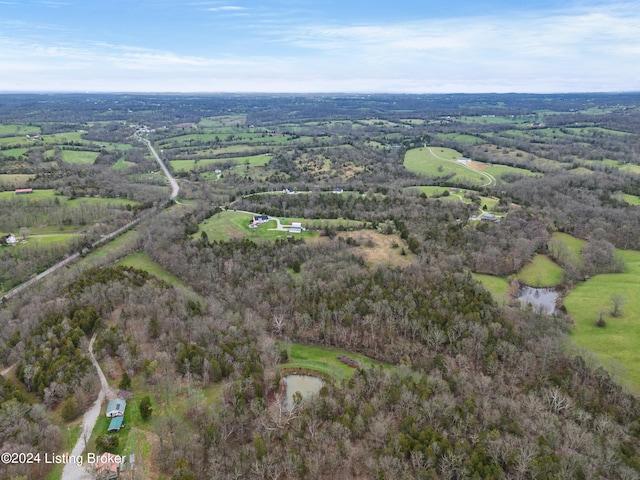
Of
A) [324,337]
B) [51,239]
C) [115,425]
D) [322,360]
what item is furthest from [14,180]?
[322,360]

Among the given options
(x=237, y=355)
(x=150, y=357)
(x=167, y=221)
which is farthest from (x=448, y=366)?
(x=167, y=221)

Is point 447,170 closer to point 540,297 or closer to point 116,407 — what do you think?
point 540,297

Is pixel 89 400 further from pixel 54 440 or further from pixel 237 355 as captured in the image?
pixel 237 355

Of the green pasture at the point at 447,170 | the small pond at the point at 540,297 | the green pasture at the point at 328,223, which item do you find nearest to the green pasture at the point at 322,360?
the small pond at the point at 540,297

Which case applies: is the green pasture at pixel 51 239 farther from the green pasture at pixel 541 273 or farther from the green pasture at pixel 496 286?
the green pasture at pixel 541 273

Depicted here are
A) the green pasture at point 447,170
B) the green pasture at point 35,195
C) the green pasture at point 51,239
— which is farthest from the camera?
the green pasture at point 447,170

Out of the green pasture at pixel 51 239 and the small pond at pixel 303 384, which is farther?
the green pasture at pixel 51 239

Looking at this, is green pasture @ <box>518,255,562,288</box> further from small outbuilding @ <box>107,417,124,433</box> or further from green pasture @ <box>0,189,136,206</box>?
green pasture @ <box>0,189,136,206</box>
